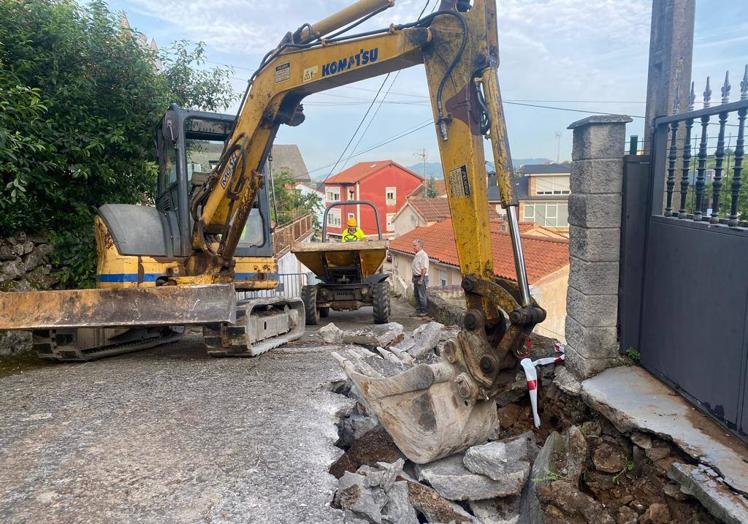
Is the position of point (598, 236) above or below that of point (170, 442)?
above

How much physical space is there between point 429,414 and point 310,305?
5.69 metres

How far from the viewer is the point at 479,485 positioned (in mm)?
3359

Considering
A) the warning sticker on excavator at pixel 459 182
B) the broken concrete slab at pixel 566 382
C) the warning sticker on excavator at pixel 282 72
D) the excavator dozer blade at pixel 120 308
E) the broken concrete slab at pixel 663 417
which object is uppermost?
the warning sticker on excavator at pixel 282 72

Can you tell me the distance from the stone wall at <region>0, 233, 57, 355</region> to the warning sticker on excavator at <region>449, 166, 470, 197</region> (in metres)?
6.10

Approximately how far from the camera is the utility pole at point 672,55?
4207 mm

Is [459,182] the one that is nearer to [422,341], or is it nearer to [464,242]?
[464,242]

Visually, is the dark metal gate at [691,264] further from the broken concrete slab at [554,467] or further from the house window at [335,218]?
the house window at [335,218]

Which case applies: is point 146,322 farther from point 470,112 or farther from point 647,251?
point 647,251

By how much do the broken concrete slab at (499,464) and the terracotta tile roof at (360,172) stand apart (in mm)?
43203

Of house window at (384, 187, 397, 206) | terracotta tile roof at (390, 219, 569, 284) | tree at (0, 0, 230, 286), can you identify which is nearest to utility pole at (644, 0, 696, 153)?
tree at (0, 0, 230, 286)

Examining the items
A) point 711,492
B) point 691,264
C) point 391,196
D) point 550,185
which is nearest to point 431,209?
point 550,185

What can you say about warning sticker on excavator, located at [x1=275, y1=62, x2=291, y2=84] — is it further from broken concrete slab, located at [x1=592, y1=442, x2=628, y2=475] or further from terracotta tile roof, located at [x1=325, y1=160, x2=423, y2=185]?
terracotta tile roof, located at [x1=325, y1=160, x2=423, y2=185]

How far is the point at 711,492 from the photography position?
2.61 m

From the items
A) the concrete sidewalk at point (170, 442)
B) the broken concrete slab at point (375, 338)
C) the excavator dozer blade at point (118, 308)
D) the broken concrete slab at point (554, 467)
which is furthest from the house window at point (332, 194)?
the broken concrete slab at point (554, 467)
